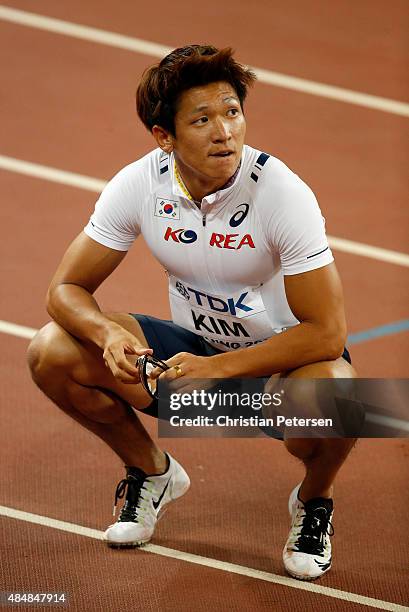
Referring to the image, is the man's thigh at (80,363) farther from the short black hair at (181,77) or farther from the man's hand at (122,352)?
the short black hair at (181,77)

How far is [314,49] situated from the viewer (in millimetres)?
7227

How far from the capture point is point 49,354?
3.62m

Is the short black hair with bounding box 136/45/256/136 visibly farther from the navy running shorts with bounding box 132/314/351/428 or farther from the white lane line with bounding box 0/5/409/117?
the white lane line with bounding box 0/5/409/117

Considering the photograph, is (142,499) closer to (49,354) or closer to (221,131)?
(49,354)

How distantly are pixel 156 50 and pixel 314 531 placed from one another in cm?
419

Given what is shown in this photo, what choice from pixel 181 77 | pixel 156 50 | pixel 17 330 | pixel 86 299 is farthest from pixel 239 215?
pixel 156 50

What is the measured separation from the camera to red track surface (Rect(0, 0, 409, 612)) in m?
3.63

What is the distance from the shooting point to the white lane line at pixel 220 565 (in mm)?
3494

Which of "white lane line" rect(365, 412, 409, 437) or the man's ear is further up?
the man's ear

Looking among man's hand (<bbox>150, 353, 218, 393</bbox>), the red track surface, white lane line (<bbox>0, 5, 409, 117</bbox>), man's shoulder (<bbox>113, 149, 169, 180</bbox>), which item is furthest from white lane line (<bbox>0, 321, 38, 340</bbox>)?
white lane line (<bbox>0, 5, 409, 117</bbox>)

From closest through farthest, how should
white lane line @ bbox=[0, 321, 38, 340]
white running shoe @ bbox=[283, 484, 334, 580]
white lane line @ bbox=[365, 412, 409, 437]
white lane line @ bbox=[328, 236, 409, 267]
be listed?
white running shoe @ bbox=[283, 484, 334, 580], white lane line @ bbox=[365, 412, 409, 437], white lane line @ bbox=[0, 321, 38, 340], white lane line @ bbox=[328, 236, 409, 267]

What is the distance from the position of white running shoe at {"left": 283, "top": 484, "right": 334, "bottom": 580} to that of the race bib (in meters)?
0.55

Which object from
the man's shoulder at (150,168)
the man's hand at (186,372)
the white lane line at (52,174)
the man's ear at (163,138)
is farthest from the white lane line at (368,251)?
the man's hand at (186,372)

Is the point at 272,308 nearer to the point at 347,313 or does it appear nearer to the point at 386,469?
the point at 386,469
